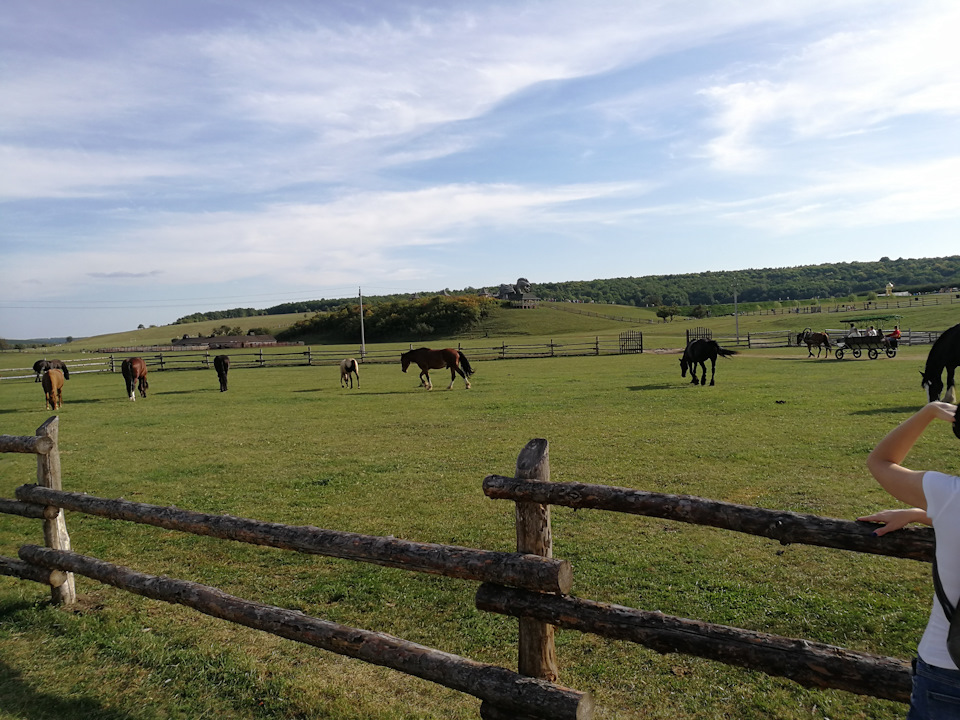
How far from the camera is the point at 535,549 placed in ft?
11.4

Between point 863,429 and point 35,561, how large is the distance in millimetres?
13158

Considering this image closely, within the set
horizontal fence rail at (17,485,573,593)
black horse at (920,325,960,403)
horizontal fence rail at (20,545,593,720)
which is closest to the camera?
horizontal fence rail at (20,545,593,720)

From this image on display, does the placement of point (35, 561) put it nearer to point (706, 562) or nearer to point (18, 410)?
point (706, 562)

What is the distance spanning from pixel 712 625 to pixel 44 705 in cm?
419

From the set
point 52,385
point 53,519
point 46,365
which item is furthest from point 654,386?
point 46,365

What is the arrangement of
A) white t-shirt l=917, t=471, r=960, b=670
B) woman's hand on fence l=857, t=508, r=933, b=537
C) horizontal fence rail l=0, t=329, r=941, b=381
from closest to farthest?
white t-shirt l=917, t=471, r=960, b=670
woman's hand on fence l=857, t=508, r=933, b=537
horizontal fence rail l=0, t=329, r=941, b=381

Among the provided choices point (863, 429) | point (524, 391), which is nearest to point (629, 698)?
point (863, 429)

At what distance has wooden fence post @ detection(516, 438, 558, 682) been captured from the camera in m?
3.44

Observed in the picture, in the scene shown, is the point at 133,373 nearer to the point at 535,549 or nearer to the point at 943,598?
the point at 535,549

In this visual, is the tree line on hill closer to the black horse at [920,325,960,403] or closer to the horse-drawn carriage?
the horse-drawn carriage

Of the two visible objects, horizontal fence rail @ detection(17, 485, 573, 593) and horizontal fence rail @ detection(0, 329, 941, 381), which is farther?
horizontal fence rail @ detection(0, 329, 941, 381)

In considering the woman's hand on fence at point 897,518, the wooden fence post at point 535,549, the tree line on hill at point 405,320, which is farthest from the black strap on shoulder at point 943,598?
the tree line on hill at point 405,320

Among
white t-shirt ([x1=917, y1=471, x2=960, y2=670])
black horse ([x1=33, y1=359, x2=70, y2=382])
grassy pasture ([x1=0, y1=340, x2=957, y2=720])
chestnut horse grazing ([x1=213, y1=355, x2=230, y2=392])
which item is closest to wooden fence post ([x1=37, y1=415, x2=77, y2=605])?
grassy pasture ([x1=0, y1=340, x2=957, y2=720])

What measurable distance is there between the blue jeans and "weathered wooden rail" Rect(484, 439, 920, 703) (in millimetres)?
583
